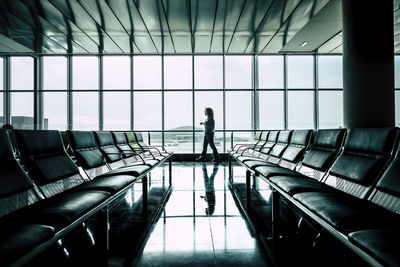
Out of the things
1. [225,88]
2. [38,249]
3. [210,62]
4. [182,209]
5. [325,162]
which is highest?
[210,62]

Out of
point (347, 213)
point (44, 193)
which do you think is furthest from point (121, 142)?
point (347, 213)

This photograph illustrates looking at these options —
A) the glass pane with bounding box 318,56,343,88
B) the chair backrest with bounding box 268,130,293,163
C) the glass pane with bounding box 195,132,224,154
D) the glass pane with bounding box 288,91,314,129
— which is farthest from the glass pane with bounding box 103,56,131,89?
the glass pane with bounding box 318,56,343,88

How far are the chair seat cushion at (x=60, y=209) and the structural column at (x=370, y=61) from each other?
362 centimetres

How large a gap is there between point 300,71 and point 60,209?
7519mm

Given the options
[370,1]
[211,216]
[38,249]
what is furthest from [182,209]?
[370,1]

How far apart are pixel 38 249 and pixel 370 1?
4369 millimetres

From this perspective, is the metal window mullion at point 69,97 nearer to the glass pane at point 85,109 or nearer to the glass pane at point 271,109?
the glass pane at point 85,109

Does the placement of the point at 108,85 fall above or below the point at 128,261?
above

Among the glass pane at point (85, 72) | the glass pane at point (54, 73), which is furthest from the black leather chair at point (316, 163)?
the glass pane at point (54, 73)

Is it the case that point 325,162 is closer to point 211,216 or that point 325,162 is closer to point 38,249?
point 211,216

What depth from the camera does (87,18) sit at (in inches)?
187

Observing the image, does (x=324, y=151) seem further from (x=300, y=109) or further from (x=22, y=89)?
(x=22, y=89)

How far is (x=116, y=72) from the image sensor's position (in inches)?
275

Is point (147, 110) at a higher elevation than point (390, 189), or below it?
higher
